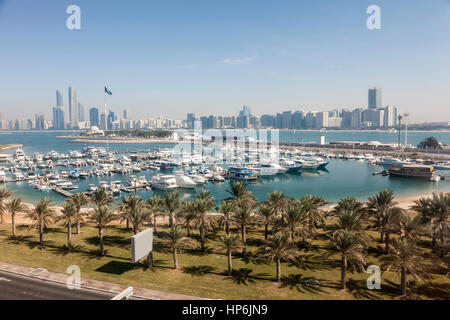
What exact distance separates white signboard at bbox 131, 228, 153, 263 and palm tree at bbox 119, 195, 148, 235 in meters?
5.14

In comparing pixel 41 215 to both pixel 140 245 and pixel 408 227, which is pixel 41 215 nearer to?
pixel 140 245

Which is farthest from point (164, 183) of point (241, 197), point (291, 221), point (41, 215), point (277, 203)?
point (291, 221)

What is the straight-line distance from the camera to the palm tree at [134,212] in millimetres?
27359

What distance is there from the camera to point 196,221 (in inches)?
1120

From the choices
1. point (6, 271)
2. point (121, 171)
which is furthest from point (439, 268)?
point (121, 171)

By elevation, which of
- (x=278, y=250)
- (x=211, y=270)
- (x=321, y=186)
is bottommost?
(x=321, y=186)

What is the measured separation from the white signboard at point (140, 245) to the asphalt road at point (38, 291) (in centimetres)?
327

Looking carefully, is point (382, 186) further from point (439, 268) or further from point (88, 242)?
point (88, 242)

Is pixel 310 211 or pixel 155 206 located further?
pixel 155 206

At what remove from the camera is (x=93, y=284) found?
66.4 ft

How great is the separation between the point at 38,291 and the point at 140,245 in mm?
6954

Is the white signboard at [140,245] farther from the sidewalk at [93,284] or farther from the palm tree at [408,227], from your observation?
the palm tree at [408,227]

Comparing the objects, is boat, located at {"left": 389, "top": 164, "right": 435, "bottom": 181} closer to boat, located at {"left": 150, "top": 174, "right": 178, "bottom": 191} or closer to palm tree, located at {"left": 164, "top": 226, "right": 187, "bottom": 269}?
boat, located at {"left": 150, "top": 174, "right": 178, "bottom": 191}
